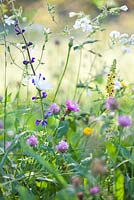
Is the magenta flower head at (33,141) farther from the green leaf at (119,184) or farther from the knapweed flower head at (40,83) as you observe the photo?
the green leaf at (119,184)

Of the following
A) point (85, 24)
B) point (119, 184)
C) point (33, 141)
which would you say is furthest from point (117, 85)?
point (119, 184)

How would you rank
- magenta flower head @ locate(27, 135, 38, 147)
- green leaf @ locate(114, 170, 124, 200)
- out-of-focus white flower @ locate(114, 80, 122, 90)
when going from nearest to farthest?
green leaf @ locate(114, 170, 124, 200), magenta flower head @ locate(27, 135, 38, 147), out-of-focus white flower @ locate(114, 80, 122, 90)

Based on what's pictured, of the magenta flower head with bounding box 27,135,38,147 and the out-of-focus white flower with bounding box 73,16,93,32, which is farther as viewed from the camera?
the out-of-focus white flower with bounding box 73,16,93,32

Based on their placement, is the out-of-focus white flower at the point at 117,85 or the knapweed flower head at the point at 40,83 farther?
the out-of-focus white flower at the point at 117,85

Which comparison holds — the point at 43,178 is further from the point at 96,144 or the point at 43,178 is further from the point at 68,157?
the point at 96,144

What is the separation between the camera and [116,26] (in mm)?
6379

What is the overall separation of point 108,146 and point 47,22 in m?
4.83

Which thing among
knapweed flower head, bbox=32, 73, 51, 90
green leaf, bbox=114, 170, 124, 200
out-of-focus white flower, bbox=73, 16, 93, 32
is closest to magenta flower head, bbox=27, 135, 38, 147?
knapweed flower head, bbox=32, 73, 51, 90

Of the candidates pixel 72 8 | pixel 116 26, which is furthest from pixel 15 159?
pixel 72 8

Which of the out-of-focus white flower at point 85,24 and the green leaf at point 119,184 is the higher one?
the out-of-focus white flower at point 85,24

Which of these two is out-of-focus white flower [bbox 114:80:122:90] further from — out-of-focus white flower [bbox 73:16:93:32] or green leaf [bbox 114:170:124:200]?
green leaf [bbox 114:170:124:200]

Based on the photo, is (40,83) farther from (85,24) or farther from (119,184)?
(119,184)

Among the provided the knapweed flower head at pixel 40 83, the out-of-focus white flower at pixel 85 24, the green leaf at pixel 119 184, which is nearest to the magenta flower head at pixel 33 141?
the knapweed flower head at pixel 40 83

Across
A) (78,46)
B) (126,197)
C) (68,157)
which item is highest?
(78,46)
